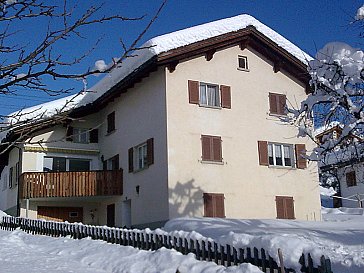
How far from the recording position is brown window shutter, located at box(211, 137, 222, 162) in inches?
836

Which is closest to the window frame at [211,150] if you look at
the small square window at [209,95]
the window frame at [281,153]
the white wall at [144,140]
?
the small square window at [209,95]

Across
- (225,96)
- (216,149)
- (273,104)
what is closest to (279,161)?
(273,104)

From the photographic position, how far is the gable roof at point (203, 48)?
67.6ft

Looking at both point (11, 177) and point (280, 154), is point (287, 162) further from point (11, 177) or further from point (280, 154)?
point (11, 177)

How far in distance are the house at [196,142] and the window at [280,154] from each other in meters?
0.05

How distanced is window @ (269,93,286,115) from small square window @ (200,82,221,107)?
115 inches

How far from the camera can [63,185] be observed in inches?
918

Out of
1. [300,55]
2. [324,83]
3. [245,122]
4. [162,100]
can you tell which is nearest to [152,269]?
[324,83]

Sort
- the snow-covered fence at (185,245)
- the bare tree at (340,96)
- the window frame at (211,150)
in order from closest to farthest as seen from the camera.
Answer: the snow-covered fence at (185,245) < the bare tree at (340,96) < the window frame at (211,150)

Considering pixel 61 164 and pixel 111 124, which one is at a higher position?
pixel 111 124

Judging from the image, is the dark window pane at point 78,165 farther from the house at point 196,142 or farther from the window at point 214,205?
the window at point 214,205

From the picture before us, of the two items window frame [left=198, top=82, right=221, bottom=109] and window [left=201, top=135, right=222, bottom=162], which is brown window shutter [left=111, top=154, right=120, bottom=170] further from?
window frame [left=198, top=82, right=221, bottom=109]

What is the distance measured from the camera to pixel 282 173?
2275cm

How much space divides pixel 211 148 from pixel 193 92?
2543 mm
